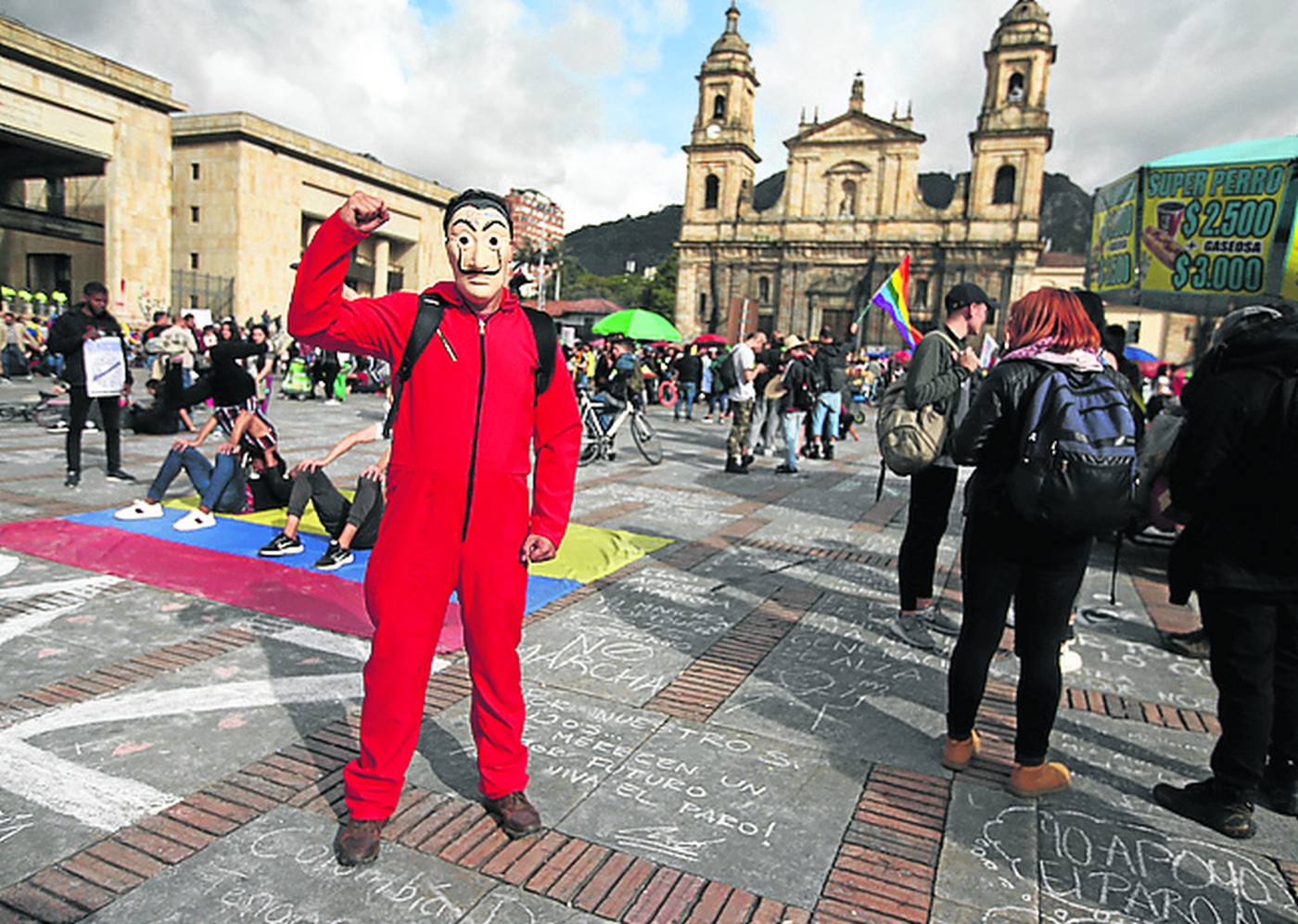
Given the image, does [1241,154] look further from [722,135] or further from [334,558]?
[722,135]

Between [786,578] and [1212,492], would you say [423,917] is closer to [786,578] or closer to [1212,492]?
[1212,492]

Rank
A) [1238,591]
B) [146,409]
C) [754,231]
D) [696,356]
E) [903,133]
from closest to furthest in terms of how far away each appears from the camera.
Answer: [1238,591], [146,409], [696,356], [903,133], [754,231]

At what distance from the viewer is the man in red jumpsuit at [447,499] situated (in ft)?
7.72

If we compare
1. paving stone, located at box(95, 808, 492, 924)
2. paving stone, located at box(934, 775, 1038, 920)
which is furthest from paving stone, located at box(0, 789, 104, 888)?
paving stone, located at box(934, 775, 1038, 920)

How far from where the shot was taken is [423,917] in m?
2.15

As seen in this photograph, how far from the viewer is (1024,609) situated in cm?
284

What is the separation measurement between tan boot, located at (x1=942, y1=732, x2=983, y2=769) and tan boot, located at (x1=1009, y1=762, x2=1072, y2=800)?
18 centimetres

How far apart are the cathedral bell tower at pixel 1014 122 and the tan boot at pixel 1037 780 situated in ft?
173

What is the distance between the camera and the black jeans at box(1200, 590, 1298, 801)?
9.03ft

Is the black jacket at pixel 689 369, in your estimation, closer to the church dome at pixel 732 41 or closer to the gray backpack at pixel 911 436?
the gray backpack at pixel 911 436

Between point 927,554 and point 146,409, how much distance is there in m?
10.5

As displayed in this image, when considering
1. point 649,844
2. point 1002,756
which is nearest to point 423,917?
point 649,844

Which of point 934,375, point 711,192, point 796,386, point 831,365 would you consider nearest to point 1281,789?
point 934,375

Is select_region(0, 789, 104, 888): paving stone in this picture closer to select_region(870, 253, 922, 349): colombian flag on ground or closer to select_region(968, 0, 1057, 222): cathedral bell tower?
select_region(870, 253, 922, 349): colombian flag on ground
